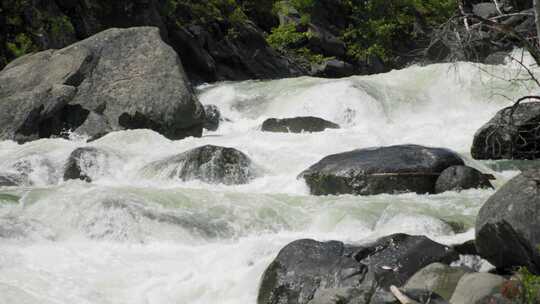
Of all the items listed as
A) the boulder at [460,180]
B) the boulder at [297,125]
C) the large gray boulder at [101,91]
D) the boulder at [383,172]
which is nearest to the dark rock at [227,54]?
the large gray boulder at [101,91]

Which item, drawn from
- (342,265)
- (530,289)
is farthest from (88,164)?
(530,289)

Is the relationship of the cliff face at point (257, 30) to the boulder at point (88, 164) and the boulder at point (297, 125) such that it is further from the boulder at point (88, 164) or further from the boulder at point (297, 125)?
the boulder at point (88, 164)

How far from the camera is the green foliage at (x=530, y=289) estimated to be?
5707mm

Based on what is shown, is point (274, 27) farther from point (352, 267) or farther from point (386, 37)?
point (352, 267)

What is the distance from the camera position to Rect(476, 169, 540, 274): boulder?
6.67m

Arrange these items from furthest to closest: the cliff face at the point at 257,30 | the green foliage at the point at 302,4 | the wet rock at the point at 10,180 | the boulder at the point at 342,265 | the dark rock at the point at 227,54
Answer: the green foliage at the point at 302,4 < the dark rock at the point at 227,54 < the cliff face at the point at 257,30 < the wet rock at the point at 10,180 < the boulder at the point at 342,265

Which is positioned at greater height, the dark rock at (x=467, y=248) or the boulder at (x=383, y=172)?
the dark rock at (x=467, y=248)

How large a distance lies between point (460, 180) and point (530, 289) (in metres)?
5.70

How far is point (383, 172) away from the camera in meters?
11.5

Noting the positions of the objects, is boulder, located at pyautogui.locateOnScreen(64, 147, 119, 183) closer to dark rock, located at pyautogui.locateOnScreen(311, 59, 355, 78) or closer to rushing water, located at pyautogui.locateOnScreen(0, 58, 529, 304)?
rushing water, located at pyautogui.locateOnScreen(0, 58, 529, 304)

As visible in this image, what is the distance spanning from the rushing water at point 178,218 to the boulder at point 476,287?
5.75 feet

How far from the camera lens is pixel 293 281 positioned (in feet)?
23.4

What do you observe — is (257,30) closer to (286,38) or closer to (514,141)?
(286,38)

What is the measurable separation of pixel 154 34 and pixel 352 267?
1269cm
